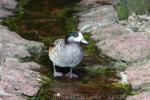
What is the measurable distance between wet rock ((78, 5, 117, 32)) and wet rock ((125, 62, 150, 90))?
2.21m

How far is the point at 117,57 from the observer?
845 cm

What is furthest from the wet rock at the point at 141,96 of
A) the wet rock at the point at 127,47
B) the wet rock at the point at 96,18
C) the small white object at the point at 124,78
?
the wet rock at the point at 96,18

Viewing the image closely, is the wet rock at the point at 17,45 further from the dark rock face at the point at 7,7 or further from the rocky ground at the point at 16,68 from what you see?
the dark rock face at the point at 7,7

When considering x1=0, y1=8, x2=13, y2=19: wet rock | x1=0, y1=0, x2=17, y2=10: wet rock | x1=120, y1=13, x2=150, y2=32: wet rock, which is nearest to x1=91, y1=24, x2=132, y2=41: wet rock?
x1=120, y1=13, x2=150, y2=32: wet rock

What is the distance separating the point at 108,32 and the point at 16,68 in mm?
2335

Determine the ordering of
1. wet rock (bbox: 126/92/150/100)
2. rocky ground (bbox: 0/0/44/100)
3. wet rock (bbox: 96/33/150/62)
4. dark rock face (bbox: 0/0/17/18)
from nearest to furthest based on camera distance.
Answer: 1. wet rock (bbox: 126/92/150/100)
2. rocky ground (bbox: 0/0/44/100)
3. wet rock (bbox: 96/33/150/62)
4. dark rock face (bbox: 0/0/17/18)

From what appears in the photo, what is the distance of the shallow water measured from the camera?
7.18m

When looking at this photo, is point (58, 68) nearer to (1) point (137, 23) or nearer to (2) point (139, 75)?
(2) point (139, 75)

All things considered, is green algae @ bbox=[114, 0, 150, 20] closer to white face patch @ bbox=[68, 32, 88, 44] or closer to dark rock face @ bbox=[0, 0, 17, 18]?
dark rock face @ bbox=[0, 0, 17, 18]

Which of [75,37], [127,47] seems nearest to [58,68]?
[75,37]

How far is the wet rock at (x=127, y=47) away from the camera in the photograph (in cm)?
840

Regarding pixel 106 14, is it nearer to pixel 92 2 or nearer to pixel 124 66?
pixel 92 2

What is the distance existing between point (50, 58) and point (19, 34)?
69.5 inches

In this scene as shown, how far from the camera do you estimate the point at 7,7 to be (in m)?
11.4
